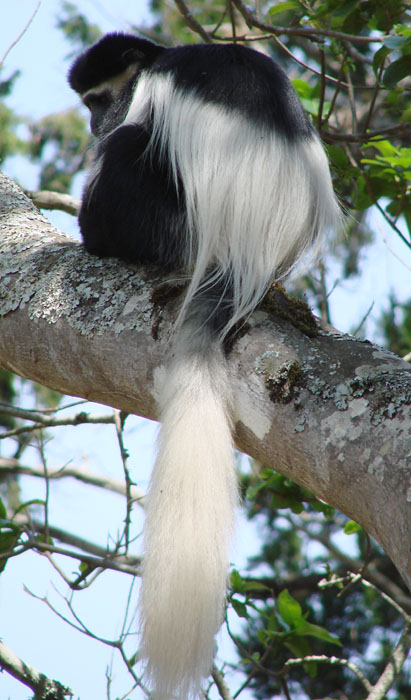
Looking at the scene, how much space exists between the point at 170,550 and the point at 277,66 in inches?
51.4

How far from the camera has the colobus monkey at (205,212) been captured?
4.06 feet

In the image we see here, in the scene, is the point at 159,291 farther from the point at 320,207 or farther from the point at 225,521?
the point at 320,207

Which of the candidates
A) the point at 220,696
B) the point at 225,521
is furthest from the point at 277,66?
the point at 220,696

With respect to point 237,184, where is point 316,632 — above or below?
below

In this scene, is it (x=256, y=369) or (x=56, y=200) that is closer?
(x=256, y=369)

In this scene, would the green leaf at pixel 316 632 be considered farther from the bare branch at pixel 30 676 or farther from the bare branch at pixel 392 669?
the bare branch at pixel 30 676

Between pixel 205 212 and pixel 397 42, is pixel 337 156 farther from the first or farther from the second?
pixel 205 212

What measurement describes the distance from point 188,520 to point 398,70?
1.28 metres

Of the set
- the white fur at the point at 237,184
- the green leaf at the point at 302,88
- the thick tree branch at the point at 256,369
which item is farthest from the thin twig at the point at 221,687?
the green leaf at the point at 302,88

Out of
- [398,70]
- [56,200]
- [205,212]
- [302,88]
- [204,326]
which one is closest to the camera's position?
[204,326]

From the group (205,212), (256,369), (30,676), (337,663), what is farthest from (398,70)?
(30,676)

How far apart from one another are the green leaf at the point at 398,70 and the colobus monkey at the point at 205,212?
0.76 ft

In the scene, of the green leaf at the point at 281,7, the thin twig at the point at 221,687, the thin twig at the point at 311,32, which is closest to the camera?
the thin twig at the point at 221,687

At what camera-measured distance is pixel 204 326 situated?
1.34 meters
